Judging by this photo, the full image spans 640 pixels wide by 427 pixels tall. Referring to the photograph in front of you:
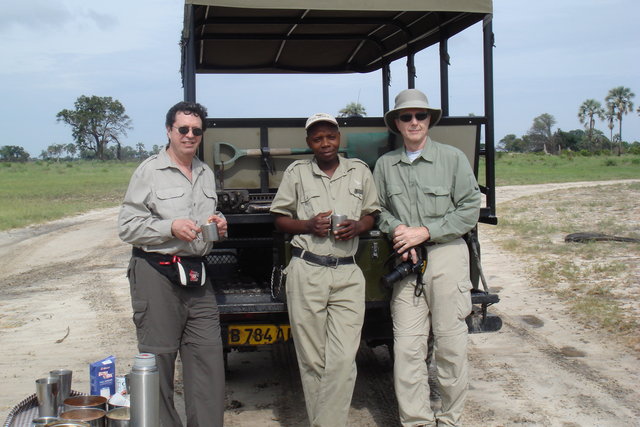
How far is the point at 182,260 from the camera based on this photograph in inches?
156

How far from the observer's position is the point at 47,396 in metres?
3.58

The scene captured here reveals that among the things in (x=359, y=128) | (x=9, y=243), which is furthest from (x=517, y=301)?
(x=9, y=243)

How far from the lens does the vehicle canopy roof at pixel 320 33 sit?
471cm

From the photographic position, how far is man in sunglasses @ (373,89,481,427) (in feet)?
14.0

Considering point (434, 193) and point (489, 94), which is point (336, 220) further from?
point (489, 94)

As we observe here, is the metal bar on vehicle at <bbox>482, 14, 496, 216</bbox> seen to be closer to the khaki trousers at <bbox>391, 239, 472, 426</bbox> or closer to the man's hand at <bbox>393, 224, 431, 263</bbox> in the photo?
the khaki trousers at <bbox>391, 239, 472, 426</bbox>

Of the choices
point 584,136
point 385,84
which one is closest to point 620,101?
point 584,136

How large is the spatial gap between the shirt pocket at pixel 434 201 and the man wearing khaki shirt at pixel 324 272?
0.32 m

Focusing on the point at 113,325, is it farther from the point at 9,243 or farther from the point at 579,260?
the point at 9,243

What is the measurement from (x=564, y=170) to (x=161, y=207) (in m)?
42.6

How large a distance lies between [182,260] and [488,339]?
374cm

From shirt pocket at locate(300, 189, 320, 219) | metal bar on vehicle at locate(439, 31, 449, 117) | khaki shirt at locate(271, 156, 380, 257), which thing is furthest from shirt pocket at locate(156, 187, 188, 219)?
metal bar on vehicle at locate(439, 31, 449, 117)

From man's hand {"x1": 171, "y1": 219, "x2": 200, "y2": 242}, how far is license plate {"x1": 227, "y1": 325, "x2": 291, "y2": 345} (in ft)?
3.45

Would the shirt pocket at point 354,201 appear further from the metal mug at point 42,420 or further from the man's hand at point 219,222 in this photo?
the metal mug at point 42,420
